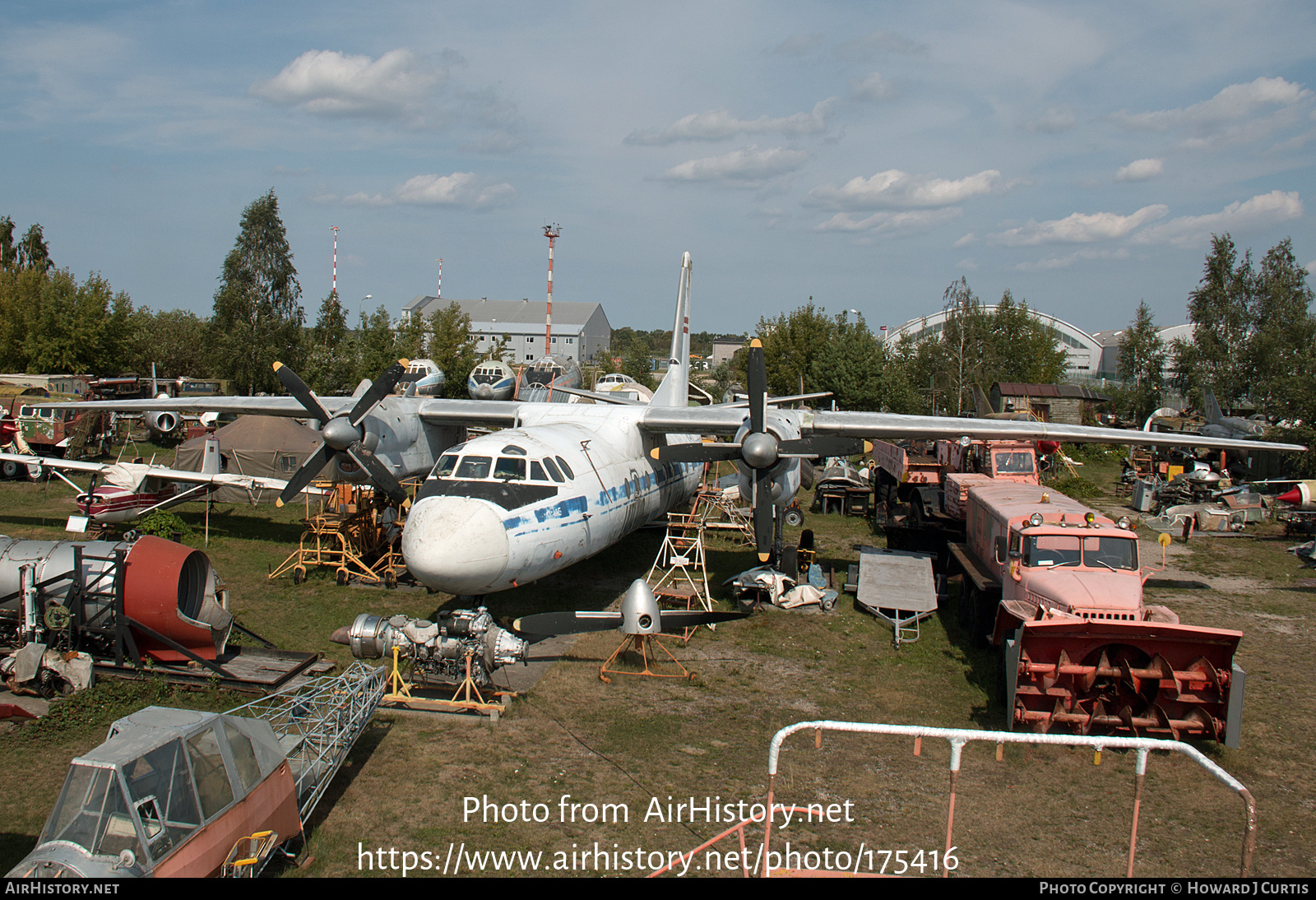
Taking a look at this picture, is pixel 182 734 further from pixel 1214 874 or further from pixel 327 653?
pixel 1214 874

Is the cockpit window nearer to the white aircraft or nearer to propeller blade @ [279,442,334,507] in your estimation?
propeller blade @ [279,442,334,507]

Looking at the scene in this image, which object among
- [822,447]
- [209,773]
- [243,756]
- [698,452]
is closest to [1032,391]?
[822,447]

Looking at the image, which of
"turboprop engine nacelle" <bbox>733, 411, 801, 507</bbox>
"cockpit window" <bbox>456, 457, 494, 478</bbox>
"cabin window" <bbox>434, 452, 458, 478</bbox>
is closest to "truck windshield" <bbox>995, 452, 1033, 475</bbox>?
"turboprop engine nacelle" <bbox>733, 411, 801, 507</bbox>

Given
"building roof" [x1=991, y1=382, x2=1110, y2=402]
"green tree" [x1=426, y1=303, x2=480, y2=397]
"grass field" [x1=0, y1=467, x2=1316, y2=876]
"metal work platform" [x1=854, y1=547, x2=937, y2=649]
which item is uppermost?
"green tree" [x1=426, y1=303, x2=480, y2=397]

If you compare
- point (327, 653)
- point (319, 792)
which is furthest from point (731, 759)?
point (327, 653)

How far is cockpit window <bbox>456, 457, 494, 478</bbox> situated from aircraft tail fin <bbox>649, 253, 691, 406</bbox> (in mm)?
8652

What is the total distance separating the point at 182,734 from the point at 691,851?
15.1ft

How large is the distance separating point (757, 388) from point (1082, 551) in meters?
5.98

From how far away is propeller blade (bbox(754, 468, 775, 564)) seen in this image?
1427cm

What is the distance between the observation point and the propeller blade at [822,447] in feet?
46.3

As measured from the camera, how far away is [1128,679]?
9453 mm

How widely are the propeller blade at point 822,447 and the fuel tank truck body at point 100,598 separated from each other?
10.1 metres

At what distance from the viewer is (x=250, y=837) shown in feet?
21.3

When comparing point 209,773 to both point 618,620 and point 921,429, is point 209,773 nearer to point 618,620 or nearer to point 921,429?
point 618,620
